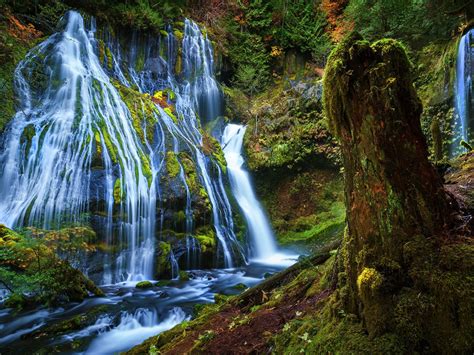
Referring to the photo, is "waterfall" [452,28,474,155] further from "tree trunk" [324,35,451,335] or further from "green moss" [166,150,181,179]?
"green moss" [166,150,181,179]

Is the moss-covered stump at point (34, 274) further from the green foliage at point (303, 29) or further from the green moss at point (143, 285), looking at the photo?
the green foliage at point (303, 29)

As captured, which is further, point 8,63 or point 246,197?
point 246,197

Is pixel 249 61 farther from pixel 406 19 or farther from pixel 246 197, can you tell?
pixel 246 197

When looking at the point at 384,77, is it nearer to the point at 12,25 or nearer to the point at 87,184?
the point at 87,184

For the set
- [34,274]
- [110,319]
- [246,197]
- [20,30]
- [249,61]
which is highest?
[249,61]

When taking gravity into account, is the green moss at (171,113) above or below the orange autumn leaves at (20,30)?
below

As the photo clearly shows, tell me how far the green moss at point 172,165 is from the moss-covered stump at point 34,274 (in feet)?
15.3

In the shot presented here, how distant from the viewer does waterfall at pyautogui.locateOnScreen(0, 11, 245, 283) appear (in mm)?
8656

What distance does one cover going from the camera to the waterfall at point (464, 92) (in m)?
8.49

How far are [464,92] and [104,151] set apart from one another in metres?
10.6

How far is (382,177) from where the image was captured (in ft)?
6.15

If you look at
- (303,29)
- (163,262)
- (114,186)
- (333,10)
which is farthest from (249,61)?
(163,262)

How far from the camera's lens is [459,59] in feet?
29.3

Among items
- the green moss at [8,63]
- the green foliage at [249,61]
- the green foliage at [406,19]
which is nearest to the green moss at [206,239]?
the green moss at [8,63]
